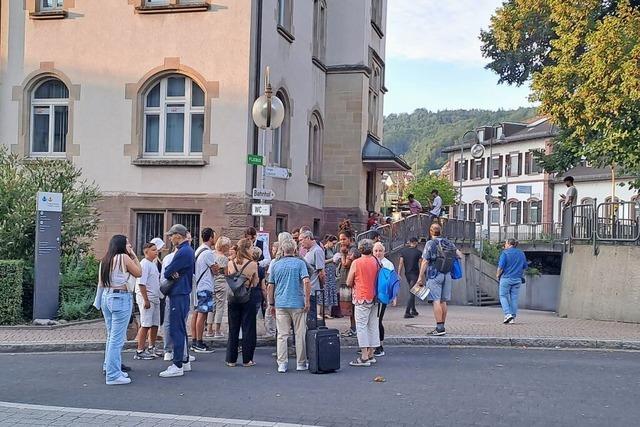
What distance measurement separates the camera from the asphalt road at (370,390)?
26.3 feet

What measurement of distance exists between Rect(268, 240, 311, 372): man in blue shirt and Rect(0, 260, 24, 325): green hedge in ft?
20.1

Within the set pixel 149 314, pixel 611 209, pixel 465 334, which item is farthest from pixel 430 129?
pixel 149 314

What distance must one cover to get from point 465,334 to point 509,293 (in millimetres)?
3069

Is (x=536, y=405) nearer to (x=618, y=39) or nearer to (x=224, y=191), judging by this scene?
(x=224, y=191)

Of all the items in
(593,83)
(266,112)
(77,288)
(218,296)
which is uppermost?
(593,83)

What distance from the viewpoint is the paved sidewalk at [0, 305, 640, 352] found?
41.4 ft

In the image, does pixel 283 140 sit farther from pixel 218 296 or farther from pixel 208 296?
pixel 208 296

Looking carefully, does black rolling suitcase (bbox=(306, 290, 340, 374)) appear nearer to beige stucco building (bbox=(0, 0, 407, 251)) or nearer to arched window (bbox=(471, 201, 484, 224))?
beige stucco building (bbox=(0, 0, 407, 251))

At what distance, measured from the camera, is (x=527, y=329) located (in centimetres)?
1548

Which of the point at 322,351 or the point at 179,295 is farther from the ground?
the point at 179,295

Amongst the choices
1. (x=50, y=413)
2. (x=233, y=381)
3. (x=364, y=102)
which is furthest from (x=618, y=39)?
(x=50, y=413)

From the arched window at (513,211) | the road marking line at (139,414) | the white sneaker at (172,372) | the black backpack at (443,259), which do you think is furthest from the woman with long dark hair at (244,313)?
the arched window at (513,211)

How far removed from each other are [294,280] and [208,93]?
9839 millimetres

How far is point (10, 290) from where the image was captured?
47.5 ft
